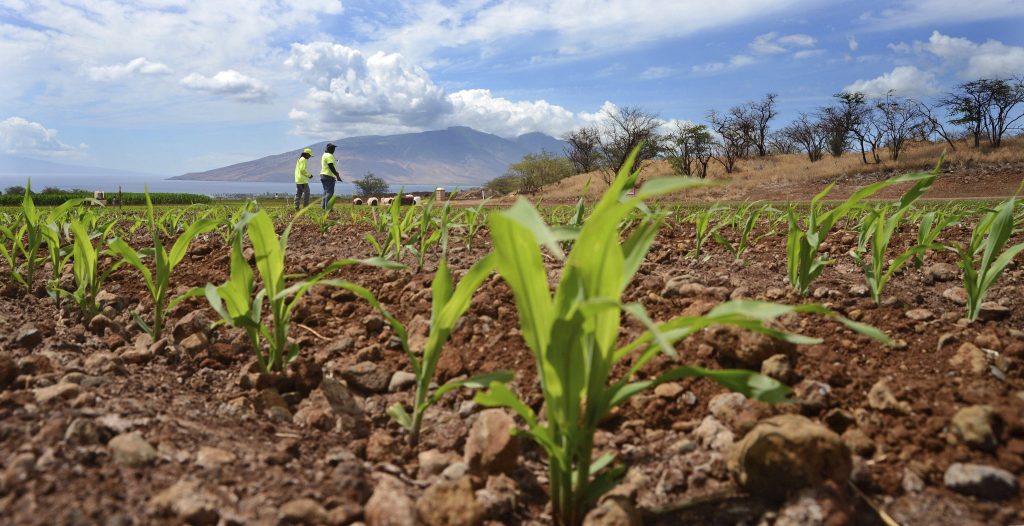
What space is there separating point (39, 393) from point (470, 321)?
1.21 metres

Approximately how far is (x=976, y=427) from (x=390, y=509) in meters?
1.20

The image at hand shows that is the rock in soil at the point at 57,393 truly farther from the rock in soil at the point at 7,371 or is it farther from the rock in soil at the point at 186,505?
the rock in soil at the point at 186,505

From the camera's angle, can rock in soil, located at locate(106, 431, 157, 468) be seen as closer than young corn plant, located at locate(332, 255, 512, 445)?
Yes

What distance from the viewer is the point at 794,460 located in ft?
3.47

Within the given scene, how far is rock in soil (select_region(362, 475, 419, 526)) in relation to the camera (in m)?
Result: 1.02

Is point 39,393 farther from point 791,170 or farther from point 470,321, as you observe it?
point 791,170

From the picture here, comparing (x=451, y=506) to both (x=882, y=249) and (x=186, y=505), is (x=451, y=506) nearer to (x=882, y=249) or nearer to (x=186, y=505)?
(x=186, y=505)

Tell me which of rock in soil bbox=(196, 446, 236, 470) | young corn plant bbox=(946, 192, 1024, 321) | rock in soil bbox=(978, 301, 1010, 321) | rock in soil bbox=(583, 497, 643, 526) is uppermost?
young corn plant bbox=(946, 192, 1024, 321)

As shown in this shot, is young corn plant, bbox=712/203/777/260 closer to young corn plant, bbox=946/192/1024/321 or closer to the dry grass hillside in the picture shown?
young corn plant, bbox=946/192/1024/321

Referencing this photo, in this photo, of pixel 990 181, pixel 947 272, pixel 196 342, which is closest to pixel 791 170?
pixel 990 181

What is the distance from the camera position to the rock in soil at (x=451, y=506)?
1.02m

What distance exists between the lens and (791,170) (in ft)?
118

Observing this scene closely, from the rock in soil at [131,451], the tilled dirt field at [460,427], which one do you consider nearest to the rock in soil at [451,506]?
the tilled dirt field at [460,427]

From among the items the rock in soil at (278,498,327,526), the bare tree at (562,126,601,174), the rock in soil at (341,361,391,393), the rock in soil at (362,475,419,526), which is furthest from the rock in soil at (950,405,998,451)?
the bare tree at (562,126,601,174)
